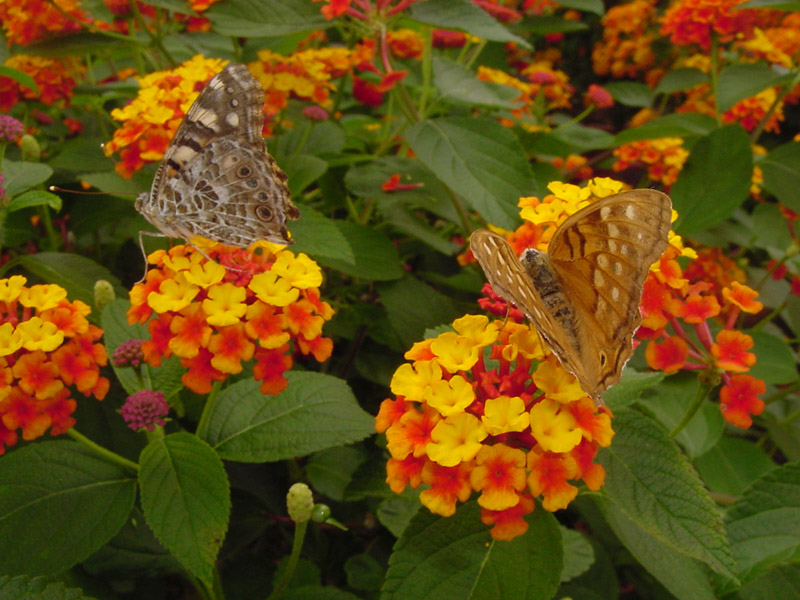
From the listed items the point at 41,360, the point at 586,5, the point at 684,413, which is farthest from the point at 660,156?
the point at 41,360

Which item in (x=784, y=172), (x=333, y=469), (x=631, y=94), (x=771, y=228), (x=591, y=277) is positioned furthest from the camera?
(x=631, y=94)

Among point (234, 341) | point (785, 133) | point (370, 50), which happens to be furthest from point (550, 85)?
point (234, 341)

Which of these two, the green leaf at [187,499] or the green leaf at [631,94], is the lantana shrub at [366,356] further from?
the green leaf at [631,94]

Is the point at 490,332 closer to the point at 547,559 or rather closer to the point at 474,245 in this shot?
the point at 474,245

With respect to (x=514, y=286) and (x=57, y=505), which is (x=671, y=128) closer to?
(x=514, y=286)

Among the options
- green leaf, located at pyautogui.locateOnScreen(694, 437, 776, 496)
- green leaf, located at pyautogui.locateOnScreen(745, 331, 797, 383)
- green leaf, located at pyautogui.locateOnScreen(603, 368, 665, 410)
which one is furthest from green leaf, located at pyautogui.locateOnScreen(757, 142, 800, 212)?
green leaf, located at pyautogui.locateOnScreen(603, 368, 665, 410)

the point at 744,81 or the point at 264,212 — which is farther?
the point at 744,81

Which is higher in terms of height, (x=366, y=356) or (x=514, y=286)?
(x=514, y=286)
